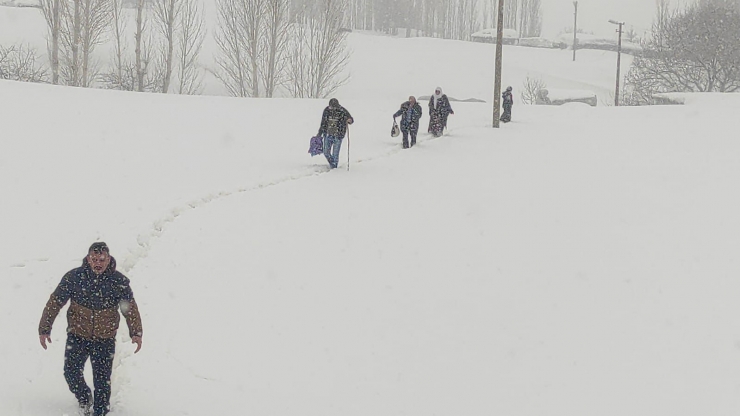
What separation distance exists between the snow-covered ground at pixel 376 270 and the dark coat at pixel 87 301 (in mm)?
834

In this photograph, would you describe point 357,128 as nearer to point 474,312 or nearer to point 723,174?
point 723,174

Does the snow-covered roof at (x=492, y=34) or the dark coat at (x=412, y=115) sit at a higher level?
the snow-covered roof at (x=492, y=34)

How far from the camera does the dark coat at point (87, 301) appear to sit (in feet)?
19.2

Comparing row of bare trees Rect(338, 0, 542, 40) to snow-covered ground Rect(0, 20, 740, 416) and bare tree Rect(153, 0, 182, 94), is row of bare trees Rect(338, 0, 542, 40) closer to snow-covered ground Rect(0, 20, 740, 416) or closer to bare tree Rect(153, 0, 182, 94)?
bare tree Rect(153, 0, 182, 94)

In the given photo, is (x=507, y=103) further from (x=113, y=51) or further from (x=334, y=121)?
(x=113, y=51)

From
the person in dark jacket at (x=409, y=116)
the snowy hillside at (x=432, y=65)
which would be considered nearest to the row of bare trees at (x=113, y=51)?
the snowy hillside at (x=432, y=65)

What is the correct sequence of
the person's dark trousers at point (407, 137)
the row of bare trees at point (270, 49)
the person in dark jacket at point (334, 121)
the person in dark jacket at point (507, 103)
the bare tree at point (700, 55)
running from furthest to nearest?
1. the bare tree at point (700, 55)
2. the row of bare trees at point (270, 49)
3. the person in dark jacket at point (507, 103)
4. the person's dark trousers at point (407, 137)
5. the person in dark jacket at point (334, 121)

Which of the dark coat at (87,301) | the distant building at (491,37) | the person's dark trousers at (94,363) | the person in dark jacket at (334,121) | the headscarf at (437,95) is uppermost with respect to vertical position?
the distant building at (491,37)

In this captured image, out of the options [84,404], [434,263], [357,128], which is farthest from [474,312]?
[357,128]

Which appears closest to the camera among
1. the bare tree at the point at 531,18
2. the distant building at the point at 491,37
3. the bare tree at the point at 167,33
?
the bare tree at the point at 167,33

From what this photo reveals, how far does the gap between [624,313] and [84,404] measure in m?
7.14

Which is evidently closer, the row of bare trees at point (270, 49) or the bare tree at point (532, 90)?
the row of bare trees at point (270, 49)

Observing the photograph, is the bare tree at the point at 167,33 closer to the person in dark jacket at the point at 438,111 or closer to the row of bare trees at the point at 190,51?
the row of bare trees at the point at 190,51

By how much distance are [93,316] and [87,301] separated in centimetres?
13
